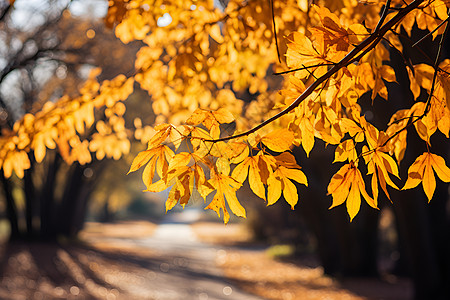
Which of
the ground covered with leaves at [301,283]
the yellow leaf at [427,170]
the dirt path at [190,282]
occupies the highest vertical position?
the yellow leaf at [427,170]

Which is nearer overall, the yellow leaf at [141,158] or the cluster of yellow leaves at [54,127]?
the yellow leaf at [141,158]

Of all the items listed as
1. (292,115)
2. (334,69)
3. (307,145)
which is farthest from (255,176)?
(334,69)

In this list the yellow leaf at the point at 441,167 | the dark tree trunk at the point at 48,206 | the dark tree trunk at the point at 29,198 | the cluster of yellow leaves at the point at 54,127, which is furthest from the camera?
the dark tree trunk at the point at 48,206

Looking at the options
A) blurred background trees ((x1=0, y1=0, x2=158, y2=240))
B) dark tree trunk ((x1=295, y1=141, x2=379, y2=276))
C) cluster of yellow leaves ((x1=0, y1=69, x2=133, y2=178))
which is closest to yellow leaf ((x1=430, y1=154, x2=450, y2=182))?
cluster of yellow leaves ((x1=0, y1=69, x2=133, y2=178))

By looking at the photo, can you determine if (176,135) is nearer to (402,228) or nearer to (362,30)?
(362,30)

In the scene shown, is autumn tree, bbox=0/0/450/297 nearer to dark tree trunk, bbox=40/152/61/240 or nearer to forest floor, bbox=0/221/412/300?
forest floor, bbox=0/221/412/300

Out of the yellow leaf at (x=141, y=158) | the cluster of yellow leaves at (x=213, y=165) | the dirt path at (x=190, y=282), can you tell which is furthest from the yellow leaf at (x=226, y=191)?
the dirt path at (x=190, y=282)

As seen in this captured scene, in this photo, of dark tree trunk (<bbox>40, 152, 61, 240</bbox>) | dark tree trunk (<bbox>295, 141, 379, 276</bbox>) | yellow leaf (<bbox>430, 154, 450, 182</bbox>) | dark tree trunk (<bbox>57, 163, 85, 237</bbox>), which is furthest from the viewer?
dark tree trunk (<bbox>57, 163, 85, 237</bbox>)

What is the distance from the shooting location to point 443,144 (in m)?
5.20

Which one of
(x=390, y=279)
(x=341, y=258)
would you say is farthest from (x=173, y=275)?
(x=390, y=279)

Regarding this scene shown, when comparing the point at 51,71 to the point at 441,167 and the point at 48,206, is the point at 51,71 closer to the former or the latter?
the point at 48,206

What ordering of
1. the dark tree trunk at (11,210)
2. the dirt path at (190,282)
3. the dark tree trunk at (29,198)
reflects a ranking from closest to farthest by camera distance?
1. the dirt path at (190,282)
2. the dark tree trunk at (11,210)
3. the dark tree trunk at (29,198)

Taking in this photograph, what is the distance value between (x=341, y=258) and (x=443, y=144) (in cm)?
759

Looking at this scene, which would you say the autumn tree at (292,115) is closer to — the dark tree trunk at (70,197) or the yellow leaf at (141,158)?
the yellow leaf at (141,158)
